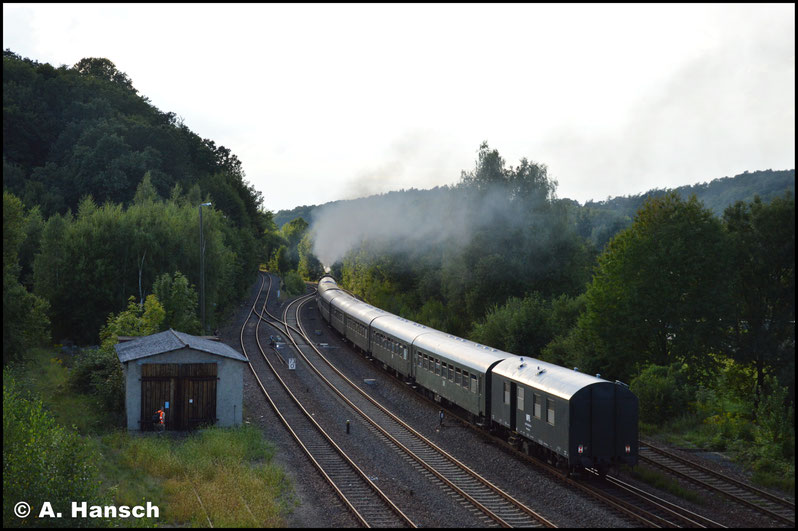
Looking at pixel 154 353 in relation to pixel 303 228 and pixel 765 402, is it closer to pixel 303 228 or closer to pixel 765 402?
pixel 765 402

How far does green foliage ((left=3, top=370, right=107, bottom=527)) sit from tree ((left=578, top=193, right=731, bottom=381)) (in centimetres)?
2496

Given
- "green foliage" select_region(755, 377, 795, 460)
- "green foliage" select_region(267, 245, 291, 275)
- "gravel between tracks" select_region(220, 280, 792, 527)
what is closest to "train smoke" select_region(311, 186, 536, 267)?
"green foliage" select_region(267, 245, 291, 275)

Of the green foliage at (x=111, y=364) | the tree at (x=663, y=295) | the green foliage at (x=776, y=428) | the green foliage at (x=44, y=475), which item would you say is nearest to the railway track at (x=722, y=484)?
the green foliage at (x=776, y=428)

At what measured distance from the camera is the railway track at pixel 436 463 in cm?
1625

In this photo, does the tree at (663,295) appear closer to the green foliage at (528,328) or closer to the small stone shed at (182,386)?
the green foliage at (528,328)

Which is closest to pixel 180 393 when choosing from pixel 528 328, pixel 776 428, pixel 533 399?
pixel 533 399

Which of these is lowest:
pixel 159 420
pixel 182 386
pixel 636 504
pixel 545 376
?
pixel 636 504

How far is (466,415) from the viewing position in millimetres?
27359

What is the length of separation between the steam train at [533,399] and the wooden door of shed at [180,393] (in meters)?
9.82

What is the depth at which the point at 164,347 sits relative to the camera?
25.9m

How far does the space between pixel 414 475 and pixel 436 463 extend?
1.45 metres

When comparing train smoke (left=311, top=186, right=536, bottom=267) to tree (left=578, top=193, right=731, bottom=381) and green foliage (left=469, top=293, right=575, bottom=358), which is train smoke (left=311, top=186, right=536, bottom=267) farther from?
tree (left=578, top=193, right=731, bottom=381)

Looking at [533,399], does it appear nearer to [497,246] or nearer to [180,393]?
[180,393]

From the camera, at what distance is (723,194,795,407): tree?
28.7m
